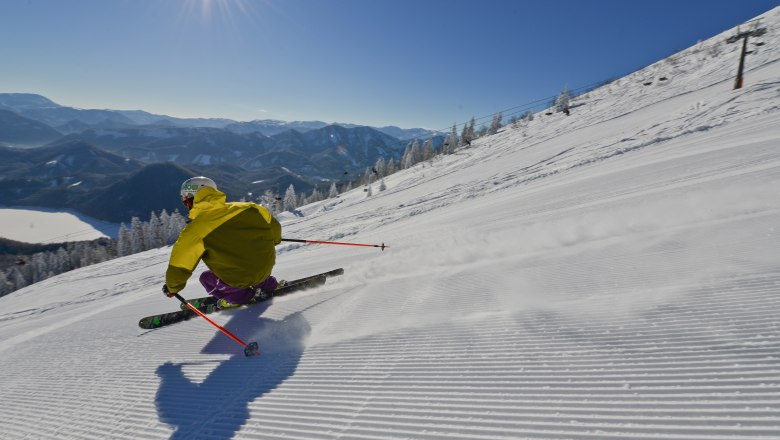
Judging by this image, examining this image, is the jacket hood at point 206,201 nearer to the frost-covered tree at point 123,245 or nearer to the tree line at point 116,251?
the tree line at point 116,251

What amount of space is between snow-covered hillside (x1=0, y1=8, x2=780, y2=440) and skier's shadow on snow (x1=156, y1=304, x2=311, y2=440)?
21mm

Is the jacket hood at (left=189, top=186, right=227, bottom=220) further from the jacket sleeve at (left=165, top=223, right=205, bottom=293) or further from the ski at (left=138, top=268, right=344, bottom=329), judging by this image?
the ski at (left=138, top=268, right=344, bottom=329)

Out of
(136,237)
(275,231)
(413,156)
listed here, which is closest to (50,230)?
(136,237)

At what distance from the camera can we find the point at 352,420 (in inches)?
96.0

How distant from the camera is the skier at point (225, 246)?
13.5 feet

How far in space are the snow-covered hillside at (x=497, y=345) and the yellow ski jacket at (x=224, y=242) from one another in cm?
79

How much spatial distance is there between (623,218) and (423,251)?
11.5ft

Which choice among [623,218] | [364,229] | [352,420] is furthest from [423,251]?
[364,229]

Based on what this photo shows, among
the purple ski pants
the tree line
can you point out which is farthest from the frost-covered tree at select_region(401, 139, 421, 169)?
the purple ski pants

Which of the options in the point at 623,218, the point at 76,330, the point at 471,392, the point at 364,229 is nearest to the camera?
the point at 471,392

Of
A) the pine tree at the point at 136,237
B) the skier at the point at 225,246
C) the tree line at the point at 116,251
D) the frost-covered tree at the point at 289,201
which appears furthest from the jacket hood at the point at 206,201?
the frost-covered tree at the point at 289,201

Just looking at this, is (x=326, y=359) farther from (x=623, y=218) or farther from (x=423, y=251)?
(x=623, y=218)

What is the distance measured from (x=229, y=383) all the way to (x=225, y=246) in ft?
6.12

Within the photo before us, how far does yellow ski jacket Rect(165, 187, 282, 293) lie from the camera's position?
13.5 ft
